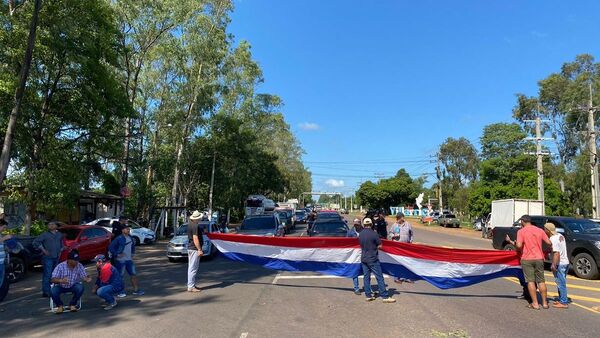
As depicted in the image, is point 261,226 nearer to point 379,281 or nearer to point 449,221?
point 379,281

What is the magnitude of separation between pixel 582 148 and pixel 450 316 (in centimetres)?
5773

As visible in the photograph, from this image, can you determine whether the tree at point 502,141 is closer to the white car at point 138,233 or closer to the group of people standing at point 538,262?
the white car at point 138,233

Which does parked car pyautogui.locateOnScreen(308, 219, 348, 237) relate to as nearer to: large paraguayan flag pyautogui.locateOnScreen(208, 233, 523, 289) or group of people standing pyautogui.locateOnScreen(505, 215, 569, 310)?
large paraguayan flag pyautogui.locateOnScreen(208, 233, 523, 289)

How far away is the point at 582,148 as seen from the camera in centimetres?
5738

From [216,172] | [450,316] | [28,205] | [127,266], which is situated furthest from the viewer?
[216,172]

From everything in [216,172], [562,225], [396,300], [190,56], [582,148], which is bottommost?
[396,300]

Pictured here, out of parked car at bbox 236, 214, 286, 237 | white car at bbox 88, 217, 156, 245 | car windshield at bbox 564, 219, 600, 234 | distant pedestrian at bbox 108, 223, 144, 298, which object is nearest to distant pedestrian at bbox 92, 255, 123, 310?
distant pedestrian at bbox 108, 223, 144, 298

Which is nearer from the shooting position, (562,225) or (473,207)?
(562,225)

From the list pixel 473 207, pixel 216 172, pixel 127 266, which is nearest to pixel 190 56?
pixel 216 172

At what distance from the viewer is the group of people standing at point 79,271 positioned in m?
9.05

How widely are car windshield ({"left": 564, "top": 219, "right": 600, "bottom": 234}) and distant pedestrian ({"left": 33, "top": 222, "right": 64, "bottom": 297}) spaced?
46.8 ft

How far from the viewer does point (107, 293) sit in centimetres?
924

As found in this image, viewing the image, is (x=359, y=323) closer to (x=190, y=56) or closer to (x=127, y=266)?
(x=127, y=266)

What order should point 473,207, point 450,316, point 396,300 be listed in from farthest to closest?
point 473,207, point 396,300, point 450,316
